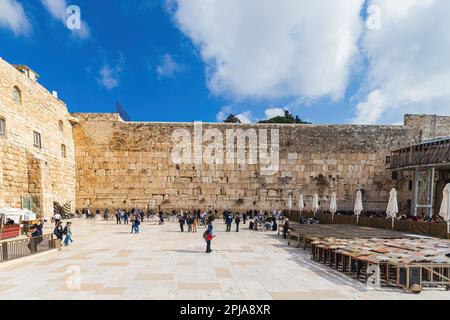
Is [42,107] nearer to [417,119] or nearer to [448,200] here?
[448,200]

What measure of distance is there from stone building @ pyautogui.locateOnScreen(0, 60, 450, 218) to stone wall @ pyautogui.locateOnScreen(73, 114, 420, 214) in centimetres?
9

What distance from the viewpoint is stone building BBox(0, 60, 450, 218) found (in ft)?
73.9

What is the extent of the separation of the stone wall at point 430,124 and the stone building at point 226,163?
83 millimetres

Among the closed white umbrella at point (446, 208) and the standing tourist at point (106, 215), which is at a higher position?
the closed white umbrella at point (446, 208)

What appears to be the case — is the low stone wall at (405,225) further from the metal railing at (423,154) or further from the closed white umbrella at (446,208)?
the metal railing at (423,154)

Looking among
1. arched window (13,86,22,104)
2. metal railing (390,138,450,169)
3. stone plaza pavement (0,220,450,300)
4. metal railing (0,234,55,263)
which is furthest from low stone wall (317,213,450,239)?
arched window (13,86,22,104)

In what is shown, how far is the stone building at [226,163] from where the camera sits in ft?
73.9

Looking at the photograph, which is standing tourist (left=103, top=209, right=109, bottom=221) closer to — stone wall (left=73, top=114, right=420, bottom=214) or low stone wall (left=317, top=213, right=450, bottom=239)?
stone wall (left=73, top=114, right=420, bottom=214)

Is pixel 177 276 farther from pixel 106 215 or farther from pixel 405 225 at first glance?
pixel 106 215

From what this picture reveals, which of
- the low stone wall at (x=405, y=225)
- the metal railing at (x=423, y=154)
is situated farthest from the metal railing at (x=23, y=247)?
the metal railing at (x=423, y=154)

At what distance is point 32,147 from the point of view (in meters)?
16.7

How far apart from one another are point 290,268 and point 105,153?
786 inches

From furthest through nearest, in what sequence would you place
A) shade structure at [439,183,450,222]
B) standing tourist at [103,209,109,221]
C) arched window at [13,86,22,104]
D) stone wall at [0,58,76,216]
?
standing tourist at [103,209,109,221]
arched window at [13,86,22,104]
stone wall at [0,58,76,216]
shade structure at [439,183,450,222]
